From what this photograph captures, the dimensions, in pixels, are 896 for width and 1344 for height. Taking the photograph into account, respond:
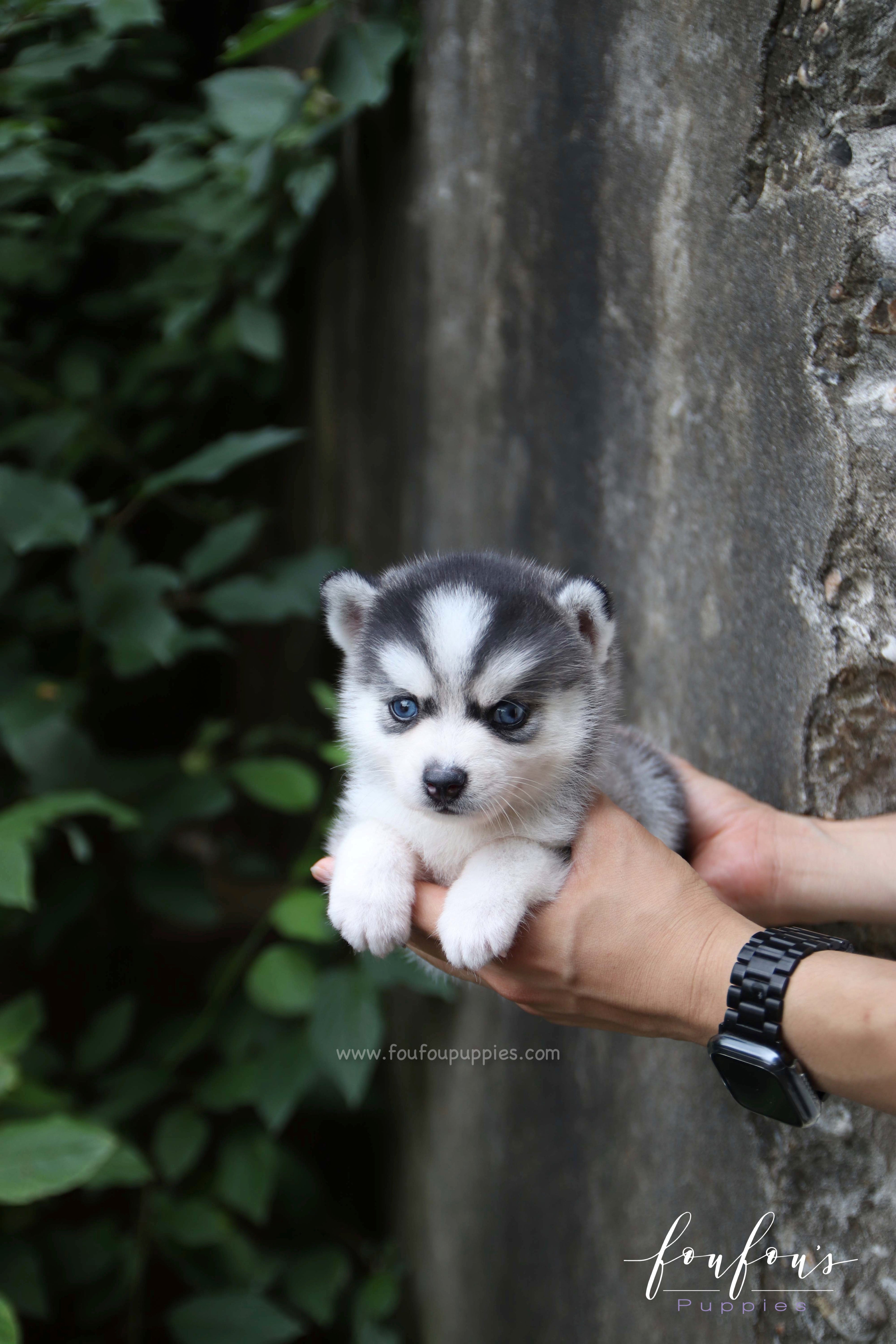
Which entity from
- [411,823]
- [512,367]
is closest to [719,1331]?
[411,823]

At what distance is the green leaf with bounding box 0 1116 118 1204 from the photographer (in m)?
2.01

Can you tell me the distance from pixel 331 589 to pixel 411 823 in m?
0.48

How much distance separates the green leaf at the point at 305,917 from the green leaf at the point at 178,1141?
0.72m

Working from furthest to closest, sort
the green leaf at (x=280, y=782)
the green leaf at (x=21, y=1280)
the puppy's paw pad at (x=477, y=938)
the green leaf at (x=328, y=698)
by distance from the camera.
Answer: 1. the green leaf at (x=280, y=782)
2. the green leaf at (x=21, y=1280)
3. the green leaf at (x=328, y=698)
4. the puppy's paw pad at (x=477, y=938)

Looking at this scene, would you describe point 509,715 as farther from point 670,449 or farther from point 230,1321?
point 230,1321

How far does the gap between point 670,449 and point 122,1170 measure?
221 cm

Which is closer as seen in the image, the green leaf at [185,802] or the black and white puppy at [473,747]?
the black and white puppy at [473,747]

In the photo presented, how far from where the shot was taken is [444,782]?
5.08ft

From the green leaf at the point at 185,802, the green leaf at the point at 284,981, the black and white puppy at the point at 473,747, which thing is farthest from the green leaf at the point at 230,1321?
the black and white puppy at the point at 473,747

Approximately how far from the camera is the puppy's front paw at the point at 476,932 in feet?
4.99

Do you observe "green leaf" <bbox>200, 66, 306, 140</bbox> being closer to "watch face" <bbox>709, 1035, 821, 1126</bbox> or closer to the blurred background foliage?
the blurred background foliage

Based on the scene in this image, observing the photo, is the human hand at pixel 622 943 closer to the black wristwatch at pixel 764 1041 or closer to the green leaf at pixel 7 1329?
the black wristwatch at pixel 764 1041

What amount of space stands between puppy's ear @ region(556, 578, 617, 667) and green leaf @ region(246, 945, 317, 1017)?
1362 mm

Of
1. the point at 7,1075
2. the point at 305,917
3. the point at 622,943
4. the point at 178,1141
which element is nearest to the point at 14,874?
the point at 7,1075
